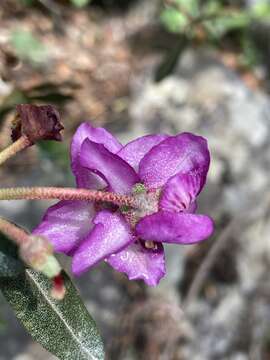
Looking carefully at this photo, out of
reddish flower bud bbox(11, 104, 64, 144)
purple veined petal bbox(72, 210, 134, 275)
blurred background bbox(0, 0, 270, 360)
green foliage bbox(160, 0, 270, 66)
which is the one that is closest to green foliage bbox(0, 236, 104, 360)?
purple veined petal bbox(72, 210, 134, 275)

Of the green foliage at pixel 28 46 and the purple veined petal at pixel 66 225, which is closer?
the purple veined petal at pixel 66 225

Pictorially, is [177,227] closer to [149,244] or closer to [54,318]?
[149,244]

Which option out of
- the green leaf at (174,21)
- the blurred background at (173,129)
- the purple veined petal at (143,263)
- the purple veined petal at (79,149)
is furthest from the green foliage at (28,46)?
the purple veined petal at (143,263)

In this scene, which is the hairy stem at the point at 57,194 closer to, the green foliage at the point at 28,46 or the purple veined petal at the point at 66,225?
the purple veined petal at the point at 66,225

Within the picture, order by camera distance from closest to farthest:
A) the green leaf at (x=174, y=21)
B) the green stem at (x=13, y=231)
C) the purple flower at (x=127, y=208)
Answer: the green stem at (x=13, y=231) → the purple flower at (x=127, y=208) → the green leaf at (x=174, y=21)

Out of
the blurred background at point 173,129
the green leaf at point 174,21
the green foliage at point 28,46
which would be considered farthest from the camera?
the green leaf at point 174,21

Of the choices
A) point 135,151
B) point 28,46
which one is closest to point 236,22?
point 28,46
